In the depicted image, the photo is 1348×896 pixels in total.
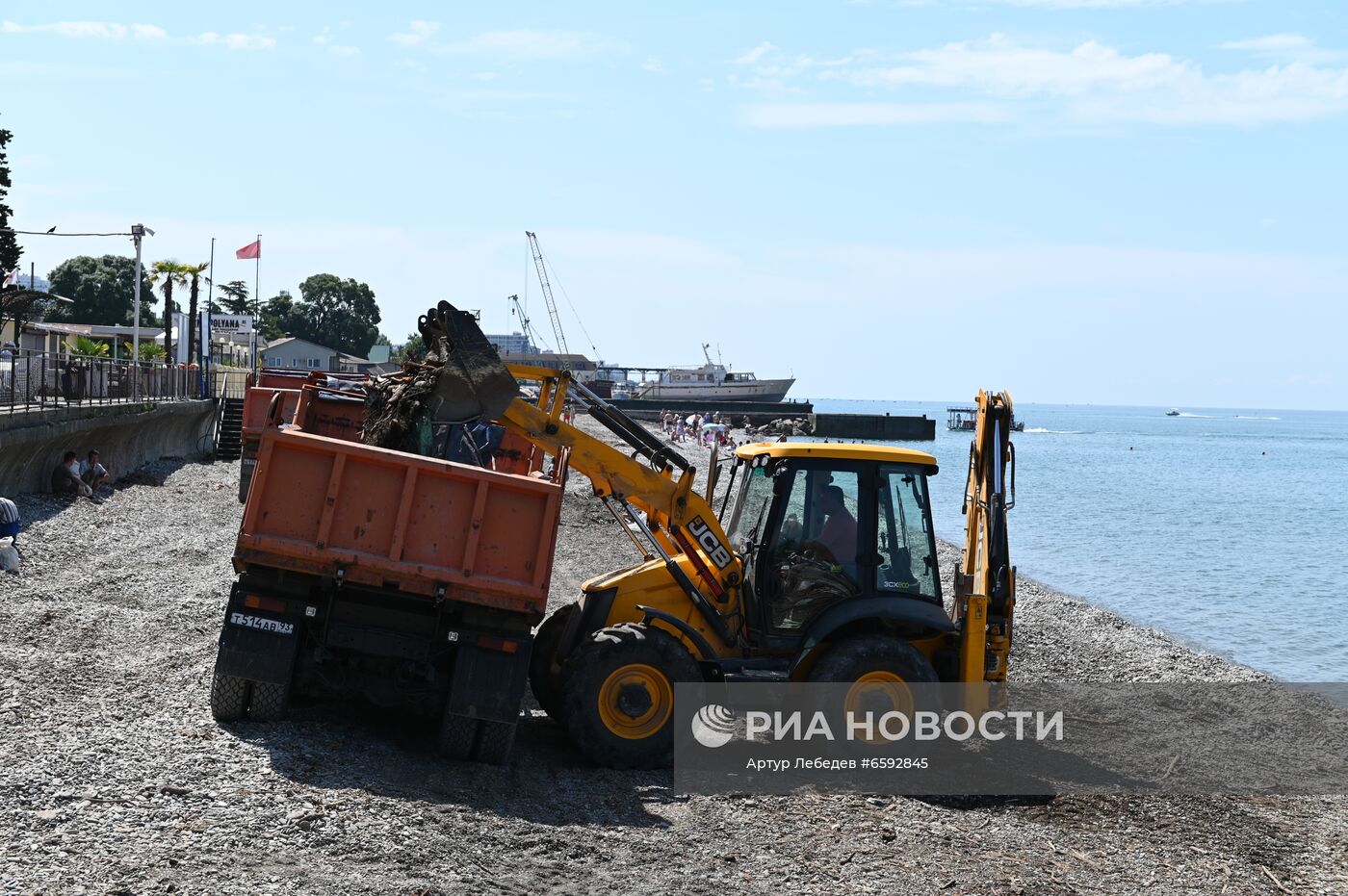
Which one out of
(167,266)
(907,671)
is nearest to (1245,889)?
(907,671)

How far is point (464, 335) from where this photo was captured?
9.77 meters

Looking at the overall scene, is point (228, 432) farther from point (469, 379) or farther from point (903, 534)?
point (903, 534)

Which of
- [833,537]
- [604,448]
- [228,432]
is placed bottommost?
[228,432]

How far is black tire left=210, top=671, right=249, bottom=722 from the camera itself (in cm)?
932

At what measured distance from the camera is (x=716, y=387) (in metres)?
162

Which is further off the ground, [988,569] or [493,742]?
[988,569]

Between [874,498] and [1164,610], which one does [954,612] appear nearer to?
[874,498]

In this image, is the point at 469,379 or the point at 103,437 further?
the point at 103,437

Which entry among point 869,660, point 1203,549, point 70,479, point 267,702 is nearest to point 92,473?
point 70,479

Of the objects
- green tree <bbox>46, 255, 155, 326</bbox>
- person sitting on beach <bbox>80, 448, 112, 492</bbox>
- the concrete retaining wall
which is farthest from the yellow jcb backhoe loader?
green tree <bbox>46, 255, 155, 326</bbox>

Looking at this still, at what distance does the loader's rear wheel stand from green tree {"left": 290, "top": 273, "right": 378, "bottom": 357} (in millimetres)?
123748

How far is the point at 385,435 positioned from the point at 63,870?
4.15 meters

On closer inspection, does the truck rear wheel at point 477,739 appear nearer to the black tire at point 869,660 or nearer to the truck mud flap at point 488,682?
the truck mud flap at point 488,682

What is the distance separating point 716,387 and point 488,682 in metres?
153
